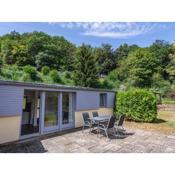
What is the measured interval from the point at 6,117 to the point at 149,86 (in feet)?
112

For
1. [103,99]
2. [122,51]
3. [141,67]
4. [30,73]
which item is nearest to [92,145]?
[103,99]

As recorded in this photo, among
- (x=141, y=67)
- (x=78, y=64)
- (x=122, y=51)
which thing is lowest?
(x=78, y=64)

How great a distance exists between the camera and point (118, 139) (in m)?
7.92

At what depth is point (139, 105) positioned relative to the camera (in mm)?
12750

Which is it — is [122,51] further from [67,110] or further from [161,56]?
[67,110]

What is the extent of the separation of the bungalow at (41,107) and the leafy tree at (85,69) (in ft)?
51.3

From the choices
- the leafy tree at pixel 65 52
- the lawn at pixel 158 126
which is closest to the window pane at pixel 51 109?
the lawn at pixel 158 126

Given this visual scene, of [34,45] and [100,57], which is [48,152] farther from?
[100,57]

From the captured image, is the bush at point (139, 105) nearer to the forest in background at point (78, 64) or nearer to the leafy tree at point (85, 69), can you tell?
the forest in background at point (78, 64)

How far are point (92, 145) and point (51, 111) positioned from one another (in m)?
3.34

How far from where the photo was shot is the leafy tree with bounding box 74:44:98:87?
94.7 ft

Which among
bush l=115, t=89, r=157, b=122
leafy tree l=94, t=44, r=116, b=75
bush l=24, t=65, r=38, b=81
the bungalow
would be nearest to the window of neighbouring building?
the bungalow

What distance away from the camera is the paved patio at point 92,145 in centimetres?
622
